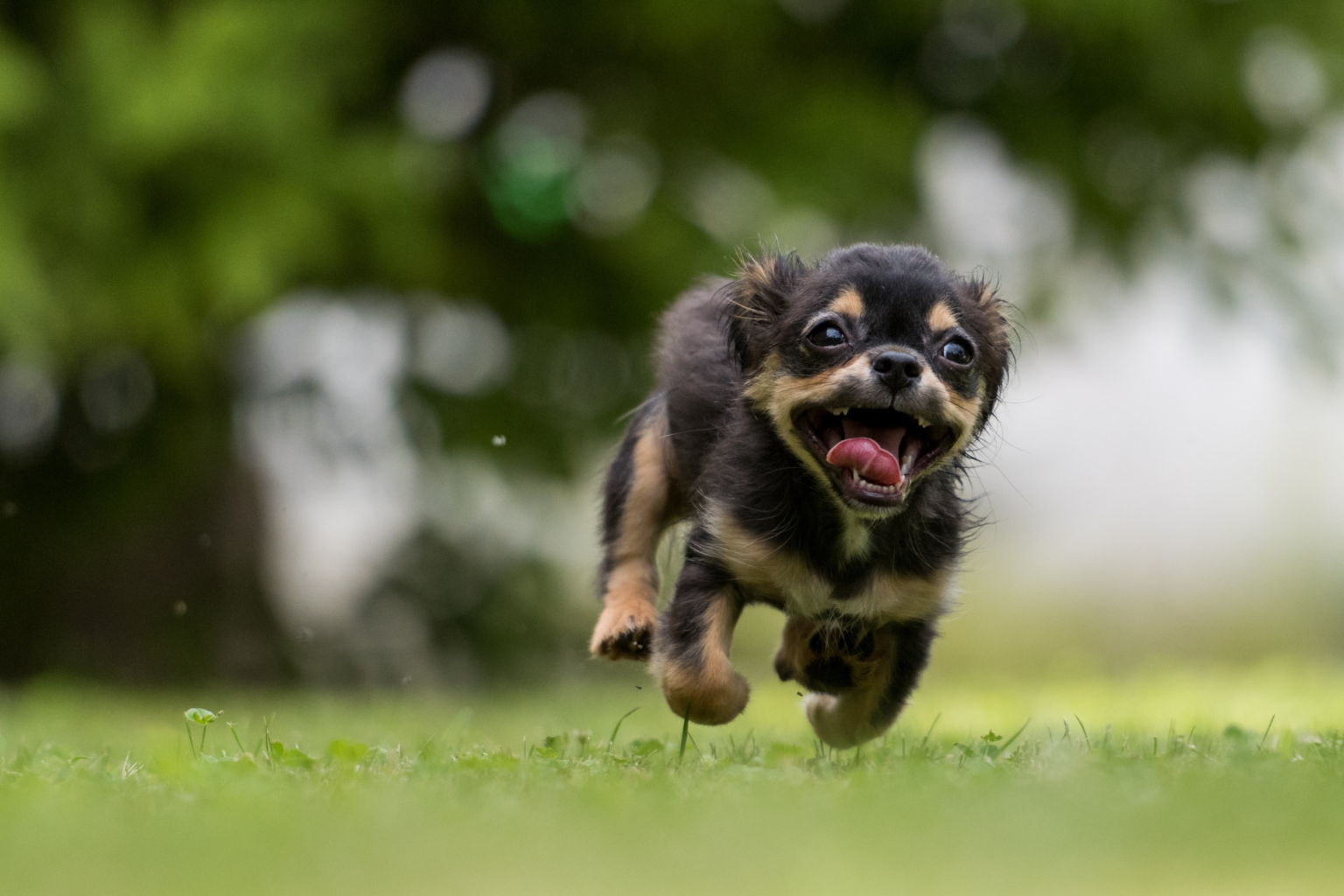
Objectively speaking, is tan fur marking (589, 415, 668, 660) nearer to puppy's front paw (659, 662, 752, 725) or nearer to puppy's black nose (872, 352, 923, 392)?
puppy's front paw (659, 662, 752, 725)

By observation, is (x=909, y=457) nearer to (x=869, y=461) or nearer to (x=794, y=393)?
(x=869, y=461)

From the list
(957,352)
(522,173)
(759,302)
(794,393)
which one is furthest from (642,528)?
(522,173)

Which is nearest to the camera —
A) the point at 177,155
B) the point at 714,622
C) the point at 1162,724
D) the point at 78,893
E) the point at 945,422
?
the point at 78,893

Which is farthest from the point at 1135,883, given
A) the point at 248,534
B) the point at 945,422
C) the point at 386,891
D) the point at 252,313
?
the point at 248,534

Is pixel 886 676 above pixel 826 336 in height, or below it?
below

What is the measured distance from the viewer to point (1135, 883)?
2885mm

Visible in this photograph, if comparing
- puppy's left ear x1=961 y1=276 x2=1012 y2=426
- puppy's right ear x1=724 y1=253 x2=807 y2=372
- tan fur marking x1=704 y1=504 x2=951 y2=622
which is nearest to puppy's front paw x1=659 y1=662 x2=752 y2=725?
tan fur marking x1=704 y1=504 x2=951 y2=622

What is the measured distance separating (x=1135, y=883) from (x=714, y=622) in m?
2.04

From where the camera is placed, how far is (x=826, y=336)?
457cm

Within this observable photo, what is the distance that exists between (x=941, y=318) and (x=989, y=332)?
356 millimetres

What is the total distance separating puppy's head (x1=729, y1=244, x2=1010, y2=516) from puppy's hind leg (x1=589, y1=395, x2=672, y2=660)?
1.02 meters

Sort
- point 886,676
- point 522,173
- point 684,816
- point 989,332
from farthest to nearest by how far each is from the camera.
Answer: point 522,173 < point 886,676 < point 989,332 < point 684,816

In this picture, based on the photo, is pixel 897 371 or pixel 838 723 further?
pixel 838 723

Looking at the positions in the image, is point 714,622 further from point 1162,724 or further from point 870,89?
point 870,89
